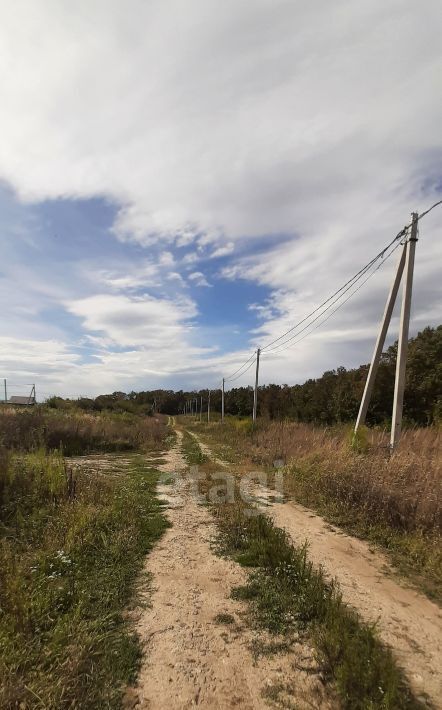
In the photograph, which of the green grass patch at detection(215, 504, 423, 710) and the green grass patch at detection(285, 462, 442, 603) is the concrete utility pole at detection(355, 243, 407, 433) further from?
the green grass patch at detection(215, 504, 423, 710)

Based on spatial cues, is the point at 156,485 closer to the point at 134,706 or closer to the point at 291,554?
the point at 291,554

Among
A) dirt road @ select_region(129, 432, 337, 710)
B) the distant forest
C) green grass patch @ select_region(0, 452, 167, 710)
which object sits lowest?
dirt road @ select_region(129, 432, 337, 710)

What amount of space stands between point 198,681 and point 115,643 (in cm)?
76

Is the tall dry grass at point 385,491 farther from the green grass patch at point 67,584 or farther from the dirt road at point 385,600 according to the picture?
the green grass patch at point 67,584

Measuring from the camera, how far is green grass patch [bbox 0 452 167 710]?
2.67m

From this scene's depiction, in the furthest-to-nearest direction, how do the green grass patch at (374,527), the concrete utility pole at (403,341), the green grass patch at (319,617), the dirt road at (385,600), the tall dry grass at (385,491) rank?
the concrete utility pole at (403,341) → the tall dry grass at (385,491) → the green grass patch at (374,527) → the dirt road at (385,600) → the green grass patch at (319,617)

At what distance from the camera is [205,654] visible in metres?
3.10

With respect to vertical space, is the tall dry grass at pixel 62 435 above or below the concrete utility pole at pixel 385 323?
below

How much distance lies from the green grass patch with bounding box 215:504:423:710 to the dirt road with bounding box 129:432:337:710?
15cm

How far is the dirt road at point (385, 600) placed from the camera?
9.67 ft

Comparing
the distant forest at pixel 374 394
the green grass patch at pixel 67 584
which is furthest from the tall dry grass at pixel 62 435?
the distant forest at pixel 374 394

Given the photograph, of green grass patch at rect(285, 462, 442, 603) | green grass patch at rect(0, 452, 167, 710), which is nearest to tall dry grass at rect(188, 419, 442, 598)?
green grass patch at rect(285, 462, 442, 603)

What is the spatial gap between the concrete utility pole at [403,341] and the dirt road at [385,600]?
10.9 feet

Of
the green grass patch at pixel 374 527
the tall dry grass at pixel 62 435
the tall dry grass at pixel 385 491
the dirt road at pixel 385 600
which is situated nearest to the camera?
the dirt road at pixel 385 600
